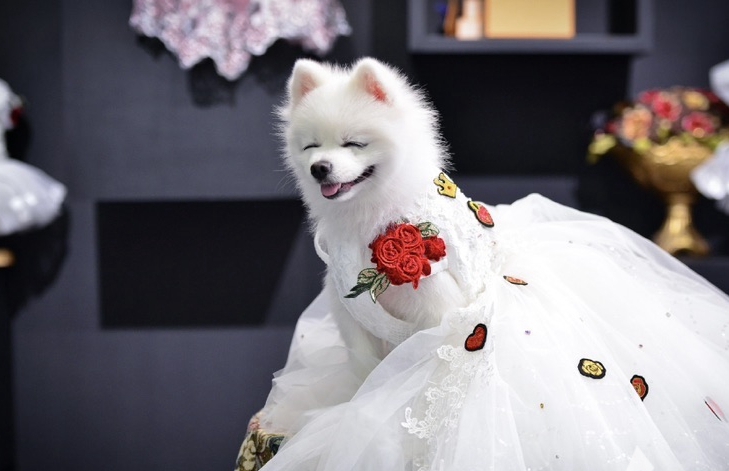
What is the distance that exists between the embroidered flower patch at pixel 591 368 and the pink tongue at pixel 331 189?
1.31 ft

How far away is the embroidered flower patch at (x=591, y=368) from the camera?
1.02m

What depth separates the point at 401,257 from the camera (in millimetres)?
1036

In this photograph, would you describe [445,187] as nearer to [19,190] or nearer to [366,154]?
[366,154]

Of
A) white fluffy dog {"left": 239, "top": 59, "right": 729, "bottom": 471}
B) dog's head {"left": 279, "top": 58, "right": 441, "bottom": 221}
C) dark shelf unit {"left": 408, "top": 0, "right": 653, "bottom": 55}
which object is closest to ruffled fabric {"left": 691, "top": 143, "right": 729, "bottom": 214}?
dark shelf unit {"left": 408, "top": 0, "right": 653, "bottom": 55}

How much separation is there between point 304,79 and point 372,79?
11 cm

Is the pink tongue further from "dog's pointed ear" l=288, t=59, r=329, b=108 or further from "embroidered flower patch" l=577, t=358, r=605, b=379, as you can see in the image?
"embroidered flower patch" l=577, t=358, r=605, b=379

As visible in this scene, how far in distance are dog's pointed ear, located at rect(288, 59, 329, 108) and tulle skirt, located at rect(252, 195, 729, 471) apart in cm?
33

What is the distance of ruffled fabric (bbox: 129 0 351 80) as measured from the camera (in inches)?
68.9

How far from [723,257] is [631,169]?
33 cm

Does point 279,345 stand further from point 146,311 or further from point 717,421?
point 717,421

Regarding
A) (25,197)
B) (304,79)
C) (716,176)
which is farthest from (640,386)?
(25,197)

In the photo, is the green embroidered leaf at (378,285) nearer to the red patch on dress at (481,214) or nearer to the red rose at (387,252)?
the red rose at (387,252)

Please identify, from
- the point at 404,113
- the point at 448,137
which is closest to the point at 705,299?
the point at 404,113

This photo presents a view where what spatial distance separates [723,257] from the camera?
75.3 inches
